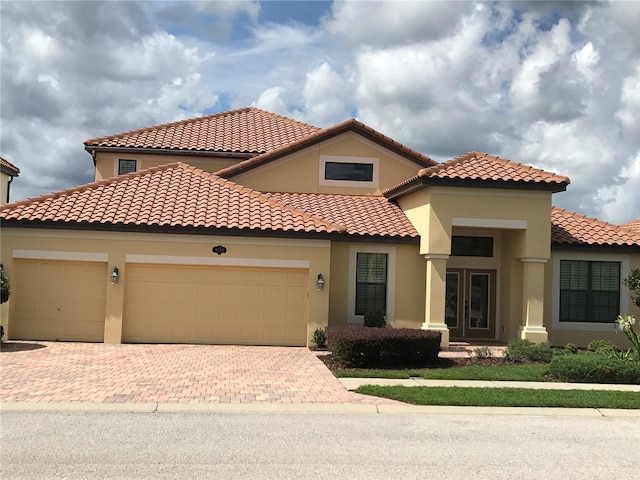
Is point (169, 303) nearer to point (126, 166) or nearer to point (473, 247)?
point (126, 166)

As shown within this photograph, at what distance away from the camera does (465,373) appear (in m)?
13.6

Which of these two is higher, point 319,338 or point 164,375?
point 319,338

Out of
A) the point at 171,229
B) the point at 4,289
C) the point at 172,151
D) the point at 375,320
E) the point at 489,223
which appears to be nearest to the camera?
the point at 4,289

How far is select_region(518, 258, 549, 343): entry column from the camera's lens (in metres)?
18.2

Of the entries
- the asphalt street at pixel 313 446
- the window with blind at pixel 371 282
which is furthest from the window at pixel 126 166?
the asphalt street at pixel 313 446

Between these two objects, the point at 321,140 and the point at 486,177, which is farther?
the point at 321,140

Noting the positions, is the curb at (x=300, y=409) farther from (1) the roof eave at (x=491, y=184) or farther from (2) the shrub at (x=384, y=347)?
(1) the roof eave at (x=491, y=184)

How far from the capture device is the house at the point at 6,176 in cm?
3023

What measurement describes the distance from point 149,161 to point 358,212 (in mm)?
8757

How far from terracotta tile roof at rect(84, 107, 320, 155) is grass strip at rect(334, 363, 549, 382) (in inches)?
477

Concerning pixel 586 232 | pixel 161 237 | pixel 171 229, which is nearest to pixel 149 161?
pixel 161 237

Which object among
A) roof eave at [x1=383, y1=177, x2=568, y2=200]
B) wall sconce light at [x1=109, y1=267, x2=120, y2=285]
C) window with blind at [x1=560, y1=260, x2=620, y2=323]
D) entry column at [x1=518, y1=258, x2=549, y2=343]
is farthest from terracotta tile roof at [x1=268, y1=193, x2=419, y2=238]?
wall sconce light at [x1=109, y1=267, x2=120, y2=285]

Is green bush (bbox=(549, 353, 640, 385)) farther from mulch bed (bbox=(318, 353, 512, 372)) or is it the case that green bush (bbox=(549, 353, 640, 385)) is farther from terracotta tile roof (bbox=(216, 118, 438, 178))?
terracotta tile roof (bbox=(216, 118, 438, 178))

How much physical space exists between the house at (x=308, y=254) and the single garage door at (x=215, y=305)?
Result: 0.04 meters
